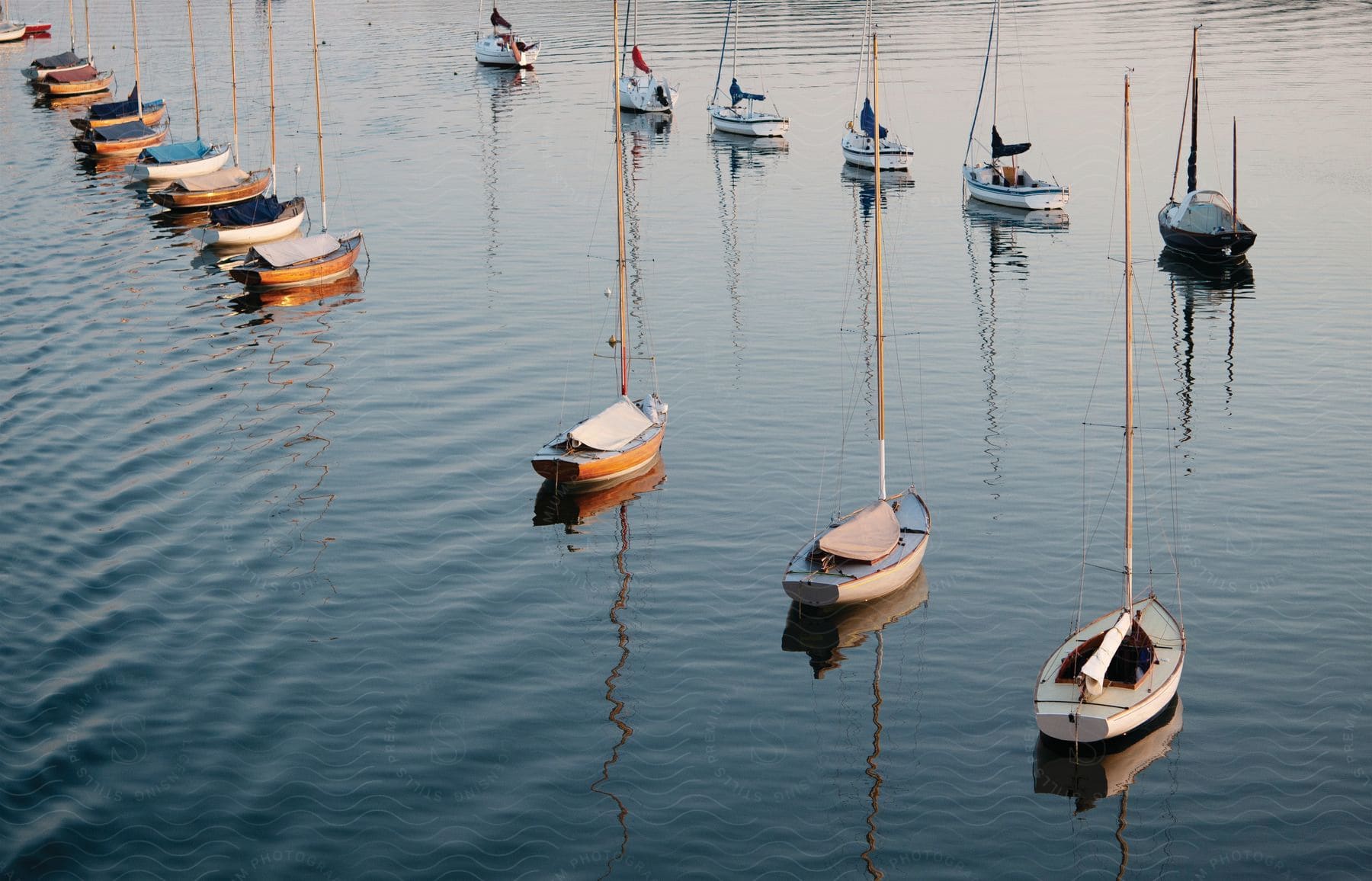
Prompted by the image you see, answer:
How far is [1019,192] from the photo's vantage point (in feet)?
302

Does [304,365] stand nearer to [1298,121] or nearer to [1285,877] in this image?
[1285,877]

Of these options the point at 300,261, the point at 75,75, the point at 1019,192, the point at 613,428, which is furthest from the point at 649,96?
the point at 613,428

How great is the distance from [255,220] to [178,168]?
17903mm

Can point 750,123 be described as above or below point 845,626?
above

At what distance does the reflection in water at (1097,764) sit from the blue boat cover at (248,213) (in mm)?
62072

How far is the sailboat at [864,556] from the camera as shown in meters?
40.6

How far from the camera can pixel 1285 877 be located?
1204 inches

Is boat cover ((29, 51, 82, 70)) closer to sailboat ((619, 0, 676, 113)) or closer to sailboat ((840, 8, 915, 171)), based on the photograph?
sailboat ((619, 0, 676, 113))

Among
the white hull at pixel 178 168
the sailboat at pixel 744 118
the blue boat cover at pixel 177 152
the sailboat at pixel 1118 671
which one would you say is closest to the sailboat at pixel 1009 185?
the sailboat at pixel 744 118

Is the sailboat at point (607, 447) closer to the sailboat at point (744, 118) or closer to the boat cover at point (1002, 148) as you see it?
the boat cover at point (1002, 148)

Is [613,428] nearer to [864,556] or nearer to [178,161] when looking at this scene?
[864,556]

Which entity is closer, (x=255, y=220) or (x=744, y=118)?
(x=255, y=220)

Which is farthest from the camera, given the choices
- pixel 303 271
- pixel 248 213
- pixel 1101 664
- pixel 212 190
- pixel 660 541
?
pixel 212 190

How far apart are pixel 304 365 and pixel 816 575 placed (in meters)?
31.9
